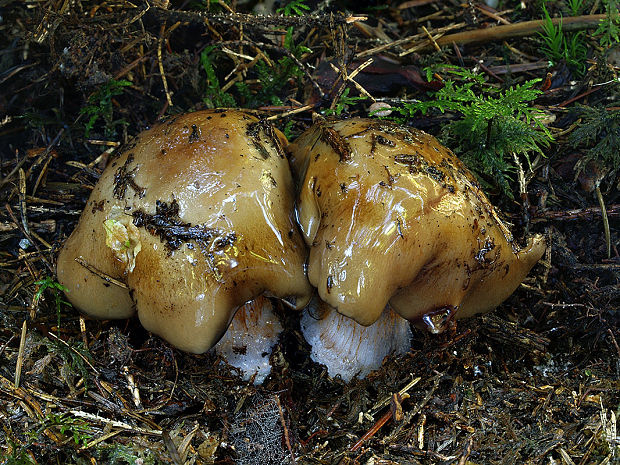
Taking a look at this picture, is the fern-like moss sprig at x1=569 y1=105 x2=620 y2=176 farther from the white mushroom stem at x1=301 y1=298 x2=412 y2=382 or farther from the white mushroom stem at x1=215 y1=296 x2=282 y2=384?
the white mushroom stem at x1=215 y1=296 x2=282 y2=384

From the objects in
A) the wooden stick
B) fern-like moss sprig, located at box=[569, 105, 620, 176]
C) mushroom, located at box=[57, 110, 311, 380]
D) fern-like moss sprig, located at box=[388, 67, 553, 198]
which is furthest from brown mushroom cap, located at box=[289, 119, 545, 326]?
the wooden stick

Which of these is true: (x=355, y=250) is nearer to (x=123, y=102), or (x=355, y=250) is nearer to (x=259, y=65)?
(x=259, y=65)

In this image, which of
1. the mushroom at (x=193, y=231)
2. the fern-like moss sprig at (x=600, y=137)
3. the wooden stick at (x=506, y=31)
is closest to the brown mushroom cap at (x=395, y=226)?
the mushroom at (x=193, y=231)

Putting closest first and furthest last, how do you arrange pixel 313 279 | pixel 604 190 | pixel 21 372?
pixel 313 279 → pixel 21 372 → pixel 604 190

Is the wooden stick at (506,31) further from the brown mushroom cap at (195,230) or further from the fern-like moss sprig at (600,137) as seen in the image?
the brown mushroom cap at (195,230)

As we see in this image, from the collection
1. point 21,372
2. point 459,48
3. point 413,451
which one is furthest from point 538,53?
point 21,372
